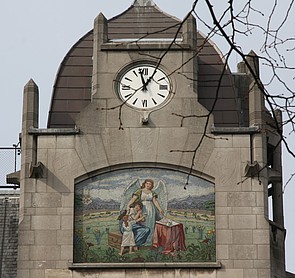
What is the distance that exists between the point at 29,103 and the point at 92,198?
340 centimetres

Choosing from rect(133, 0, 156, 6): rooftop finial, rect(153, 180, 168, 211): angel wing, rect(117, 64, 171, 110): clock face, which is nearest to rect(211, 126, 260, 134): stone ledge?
rect(117, 64, 171, 110): clock face

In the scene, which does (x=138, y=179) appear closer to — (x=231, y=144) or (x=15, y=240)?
(x=231, y=144)

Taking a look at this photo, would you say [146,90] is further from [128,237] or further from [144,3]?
[144,3]

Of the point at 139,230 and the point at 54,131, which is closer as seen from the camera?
the point at 139,230

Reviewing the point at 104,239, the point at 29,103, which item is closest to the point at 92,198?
the point at 104,239

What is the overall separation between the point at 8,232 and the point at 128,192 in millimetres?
4691

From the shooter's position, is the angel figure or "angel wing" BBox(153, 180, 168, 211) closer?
the angel figure

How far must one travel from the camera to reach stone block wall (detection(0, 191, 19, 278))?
29.5 m

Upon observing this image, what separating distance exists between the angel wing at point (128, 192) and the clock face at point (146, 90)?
2.18 metres

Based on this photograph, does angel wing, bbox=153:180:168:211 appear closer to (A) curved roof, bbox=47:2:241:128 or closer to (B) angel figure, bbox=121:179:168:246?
(B) angel figure, bbox=121:179:168:246

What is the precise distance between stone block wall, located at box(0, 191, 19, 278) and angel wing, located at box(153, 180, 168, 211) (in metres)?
4.81

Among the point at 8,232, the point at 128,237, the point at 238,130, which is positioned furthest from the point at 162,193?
the point at 8,232

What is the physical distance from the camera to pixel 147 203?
28016mm

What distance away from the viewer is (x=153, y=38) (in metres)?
31.3
